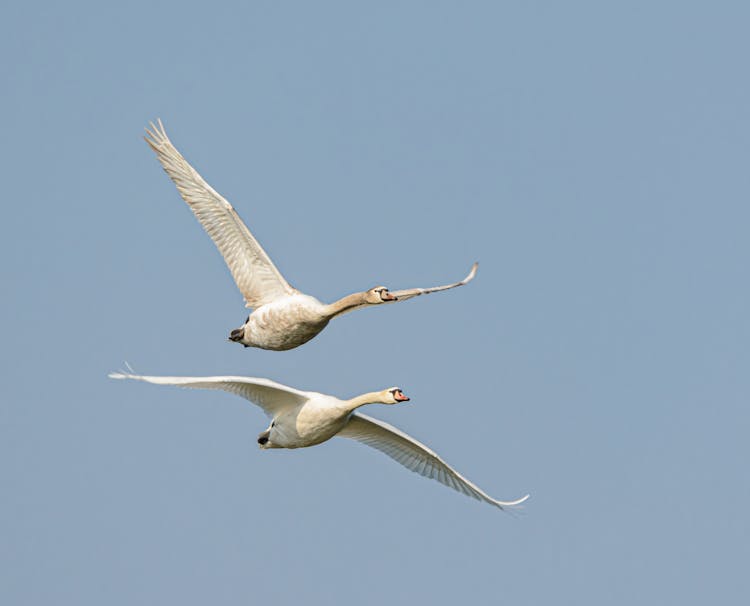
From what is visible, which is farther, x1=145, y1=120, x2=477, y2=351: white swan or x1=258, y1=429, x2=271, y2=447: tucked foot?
x1=258, y1=429, x2=271, y2=447: tucked foot

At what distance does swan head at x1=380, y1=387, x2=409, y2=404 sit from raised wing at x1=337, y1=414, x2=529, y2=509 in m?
0.53

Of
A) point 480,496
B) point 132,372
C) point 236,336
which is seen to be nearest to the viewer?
point 132,372

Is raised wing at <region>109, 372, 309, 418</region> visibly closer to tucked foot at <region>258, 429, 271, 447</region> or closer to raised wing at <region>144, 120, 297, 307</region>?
tucked foot at <region>258, 429, 271, 447</region>

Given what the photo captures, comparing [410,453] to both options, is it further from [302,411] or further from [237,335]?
[237,335]

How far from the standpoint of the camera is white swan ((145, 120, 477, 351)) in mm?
28578

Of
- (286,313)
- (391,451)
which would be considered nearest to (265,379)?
(286,313)

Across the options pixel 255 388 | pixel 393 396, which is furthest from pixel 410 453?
pixel 255 388

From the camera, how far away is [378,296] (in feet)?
93.4

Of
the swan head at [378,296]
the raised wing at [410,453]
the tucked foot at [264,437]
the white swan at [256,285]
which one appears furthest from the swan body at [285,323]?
the raised wing at [410,453]

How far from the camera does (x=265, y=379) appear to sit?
93.9 feet

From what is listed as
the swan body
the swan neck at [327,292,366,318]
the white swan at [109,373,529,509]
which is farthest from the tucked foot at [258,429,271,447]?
the swan neck at [327,292,366,318]

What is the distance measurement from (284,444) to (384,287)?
3.28 metres

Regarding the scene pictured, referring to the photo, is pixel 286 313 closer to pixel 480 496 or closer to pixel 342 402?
pixel 342 402

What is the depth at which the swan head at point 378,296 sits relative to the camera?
2836 cm
